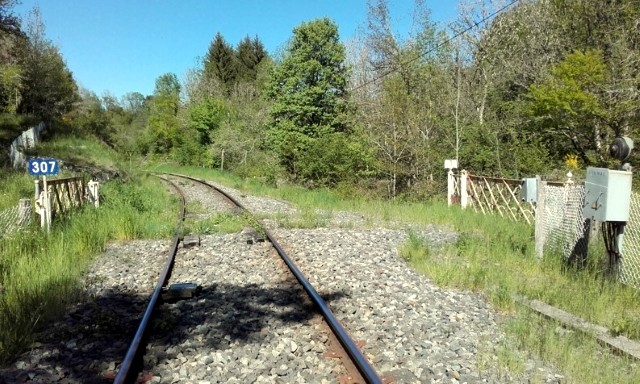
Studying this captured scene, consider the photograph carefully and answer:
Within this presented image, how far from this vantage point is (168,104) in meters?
70.6

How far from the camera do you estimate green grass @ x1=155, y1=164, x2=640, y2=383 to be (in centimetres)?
437

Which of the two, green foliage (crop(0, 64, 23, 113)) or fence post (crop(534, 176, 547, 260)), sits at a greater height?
green foliage (crop(0, 64, 23, 113))

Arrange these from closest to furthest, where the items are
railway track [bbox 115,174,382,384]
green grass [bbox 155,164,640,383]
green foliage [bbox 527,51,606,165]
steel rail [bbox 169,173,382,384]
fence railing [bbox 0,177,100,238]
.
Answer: steel rail [bbox 169,173,382,384] → railway track [bbox 115,174,382,384] → green grass [bbox 155,164,640,383] → fence railing [bbox 0,177,100,238] → green foliage [bbox 527,51,606,165]

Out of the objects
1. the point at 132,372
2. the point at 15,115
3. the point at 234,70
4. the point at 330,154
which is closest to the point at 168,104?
the point at 234,70

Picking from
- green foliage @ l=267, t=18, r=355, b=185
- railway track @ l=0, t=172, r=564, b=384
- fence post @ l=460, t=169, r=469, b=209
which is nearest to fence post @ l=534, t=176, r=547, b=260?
railway track @ l=0, t=172, r=564, b=384

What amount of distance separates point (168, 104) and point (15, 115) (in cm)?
3522

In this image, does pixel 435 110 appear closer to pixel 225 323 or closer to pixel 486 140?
pixel 486 140

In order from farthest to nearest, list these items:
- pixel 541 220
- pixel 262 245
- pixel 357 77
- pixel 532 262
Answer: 1. pixel 357 77
2. pixel 262 245
3. pixel 541 220
4. pixel 532 262

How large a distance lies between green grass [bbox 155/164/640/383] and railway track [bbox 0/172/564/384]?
7.2 inches

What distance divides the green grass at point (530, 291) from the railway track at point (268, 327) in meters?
0.18

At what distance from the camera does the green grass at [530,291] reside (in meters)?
4.37

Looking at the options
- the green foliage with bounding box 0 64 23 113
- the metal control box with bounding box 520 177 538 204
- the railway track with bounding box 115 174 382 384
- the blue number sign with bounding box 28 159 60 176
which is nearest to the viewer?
the railway track with bounding box 115 174 382 384

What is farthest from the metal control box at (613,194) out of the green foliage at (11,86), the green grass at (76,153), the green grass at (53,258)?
the green foliage at (11,86)

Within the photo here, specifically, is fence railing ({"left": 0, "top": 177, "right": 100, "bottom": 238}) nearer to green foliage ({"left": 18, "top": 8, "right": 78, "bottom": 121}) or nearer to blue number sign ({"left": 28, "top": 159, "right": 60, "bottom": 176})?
blue number sign ({"left": 28, "top": 159, "right": 60, "bottom": 176})
